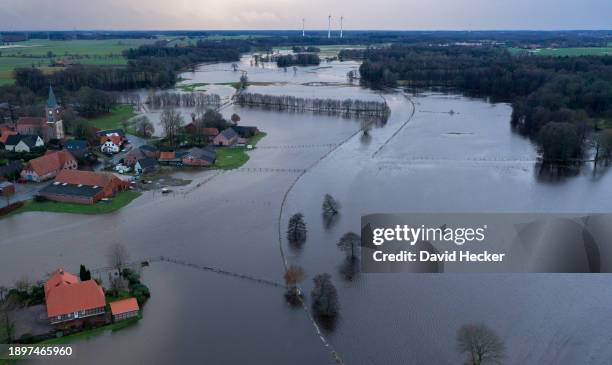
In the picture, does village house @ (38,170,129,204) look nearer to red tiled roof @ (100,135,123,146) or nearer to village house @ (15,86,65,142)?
red tiled roof @ (100,135,123,146)

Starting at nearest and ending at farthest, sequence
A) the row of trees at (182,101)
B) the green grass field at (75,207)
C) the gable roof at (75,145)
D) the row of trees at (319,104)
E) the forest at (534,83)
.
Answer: the green grass field at (75,207) → the gable roof at (75,145) → the forest at (534,83) → the row of trees at (319,104) → the row of trees at (182,101)

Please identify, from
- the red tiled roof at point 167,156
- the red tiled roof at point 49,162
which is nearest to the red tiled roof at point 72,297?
the red tiled roof at point 49,162

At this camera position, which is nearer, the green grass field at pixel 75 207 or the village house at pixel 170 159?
the green grass field at pixel 75 207

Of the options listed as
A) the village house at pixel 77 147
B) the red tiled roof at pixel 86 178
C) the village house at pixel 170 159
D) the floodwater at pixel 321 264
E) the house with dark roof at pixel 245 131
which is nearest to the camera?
the floodwater at pixel 321 264

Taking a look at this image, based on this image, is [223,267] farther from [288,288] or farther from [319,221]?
[319,221]

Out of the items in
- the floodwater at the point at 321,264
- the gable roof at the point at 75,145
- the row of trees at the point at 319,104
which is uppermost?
the row of trees at the point at 319,104

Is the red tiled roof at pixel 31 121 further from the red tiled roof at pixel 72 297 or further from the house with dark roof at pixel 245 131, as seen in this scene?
the red tiled roof at pixel 72 297

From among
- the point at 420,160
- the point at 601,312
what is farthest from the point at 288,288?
the point at 420,160
